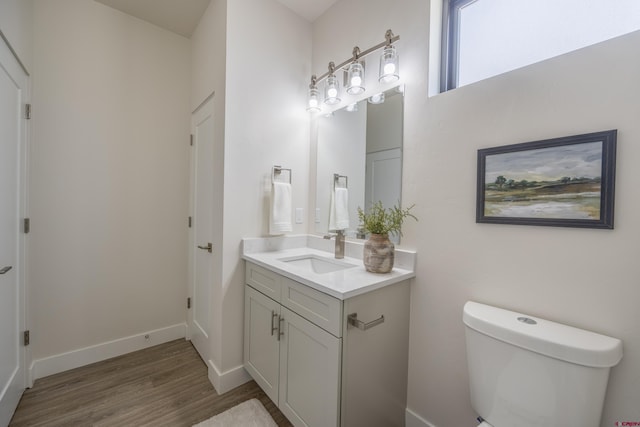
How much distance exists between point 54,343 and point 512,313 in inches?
114

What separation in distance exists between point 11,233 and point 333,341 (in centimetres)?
192

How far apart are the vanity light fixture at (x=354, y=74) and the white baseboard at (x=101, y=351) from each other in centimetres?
235

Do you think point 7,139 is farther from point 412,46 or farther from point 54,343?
point 412,46

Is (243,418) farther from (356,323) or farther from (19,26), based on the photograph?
(19,26)

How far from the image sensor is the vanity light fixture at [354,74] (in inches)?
57.1

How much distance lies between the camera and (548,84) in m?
1.02

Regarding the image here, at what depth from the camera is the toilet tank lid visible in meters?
0.82

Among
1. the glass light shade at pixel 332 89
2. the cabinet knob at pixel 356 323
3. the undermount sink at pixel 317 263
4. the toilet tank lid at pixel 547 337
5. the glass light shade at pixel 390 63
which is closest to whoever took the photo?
the toilet tank lid at pixel 547 337

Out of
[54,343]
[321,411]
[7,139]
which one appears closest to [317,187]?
[321,411]

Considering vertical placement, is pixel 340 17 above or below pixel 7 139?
above

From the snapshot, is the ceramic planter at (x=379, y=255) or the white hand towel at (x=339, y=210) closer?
the ceramic planter at (x=379, y=255)

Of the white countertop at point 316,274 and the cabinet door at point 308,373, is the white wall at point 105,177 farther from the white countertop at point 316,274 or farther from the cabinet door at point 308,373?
the cabinet door at point 308,373

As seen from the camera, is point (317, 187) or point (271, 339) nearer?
point (271, 339)

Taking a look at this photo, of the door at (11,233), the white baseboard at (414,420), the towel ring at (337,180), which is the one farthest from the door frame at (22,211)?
the white baseboard at (414,420)
